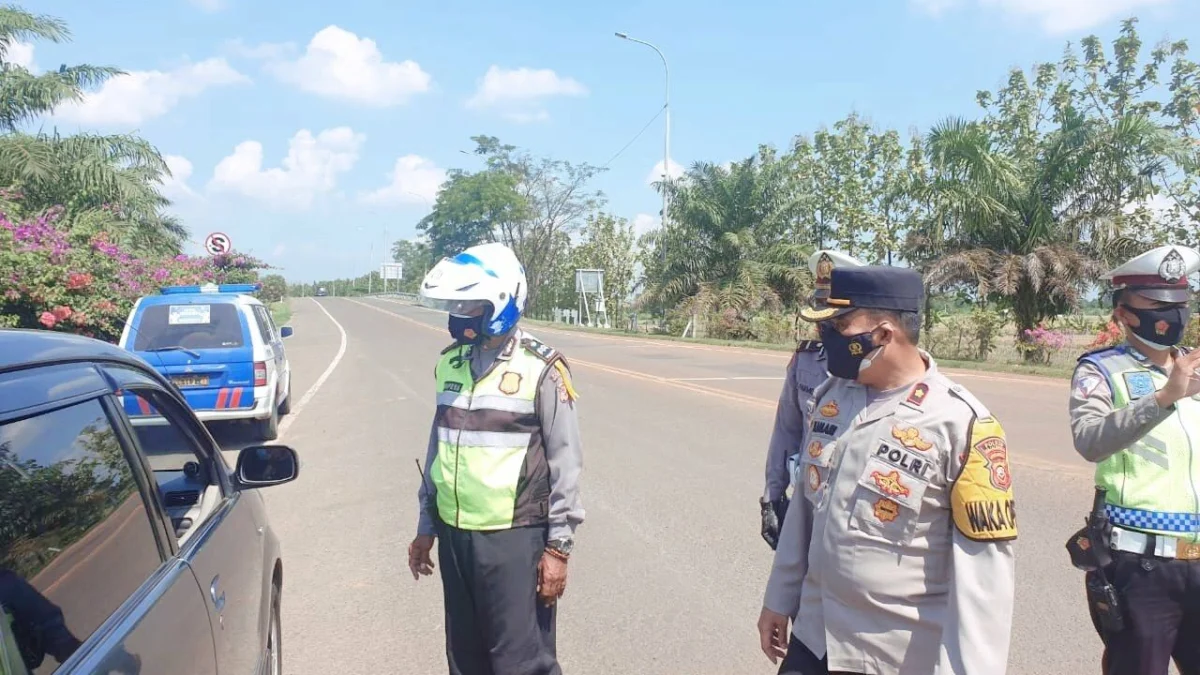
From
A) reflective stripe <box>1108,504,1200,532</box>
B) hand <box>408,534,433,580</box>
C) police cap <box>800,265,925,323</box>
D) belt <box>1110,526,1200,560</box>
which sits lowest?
hand <box>408,534,433,580</box>

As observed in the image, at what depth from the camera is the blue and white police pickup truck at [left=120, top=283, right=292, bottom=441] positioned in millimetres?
9027

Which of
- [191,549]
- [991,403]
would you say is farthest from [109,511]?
[991,403]

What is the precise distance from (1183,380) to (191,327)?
9.31 meters

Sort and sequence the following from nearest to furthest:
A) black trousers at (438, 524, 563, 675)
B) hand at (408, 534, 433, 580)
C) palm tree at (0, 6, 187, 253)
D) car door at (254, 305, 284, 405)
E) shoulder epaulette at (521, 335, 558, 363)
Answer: black trousers at (438, 524, 563, 675), shoulder epaulette at (521, 335, 558, 363), hand at (408, 534, 433, 580), car door at (254, 305, 284, 405), palm tree at (0, 6, 187, 253)

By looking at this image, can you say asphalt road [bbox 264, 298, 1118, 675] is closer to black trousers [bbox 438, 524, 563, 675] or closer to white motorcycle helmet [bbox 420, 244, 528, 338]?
black trousers [bbox 438, 524, 563, 675]

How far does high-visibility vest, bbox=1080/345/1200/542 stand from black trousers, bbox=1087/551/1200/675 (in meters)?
0.11

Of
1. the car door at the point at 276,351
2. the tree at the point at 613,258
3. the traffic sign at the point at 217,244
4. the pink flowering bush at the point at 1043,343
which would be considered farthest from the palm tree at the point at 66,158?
the tree at the point at 613,258

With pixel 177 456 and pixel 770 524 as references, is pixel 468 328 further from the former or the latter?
pixel 770 524

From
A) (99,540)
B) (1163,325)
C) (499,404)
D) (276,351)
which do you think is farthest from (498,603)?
(276,351)

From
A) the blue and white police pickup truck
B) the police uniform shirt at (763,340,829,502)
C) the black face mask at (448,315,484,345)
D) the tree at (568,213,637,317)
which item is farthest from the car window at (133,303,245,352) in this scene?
the tree at (568,213,637,317)

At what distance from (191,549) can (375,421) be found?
897 centimetres

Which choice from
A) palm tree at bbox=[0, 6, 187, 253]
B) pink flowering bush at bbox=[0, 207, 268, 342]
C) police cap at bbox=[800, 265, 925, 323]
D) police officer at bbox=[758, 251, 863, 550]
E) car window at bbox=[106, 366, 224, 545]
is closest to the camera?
police cap at bbox=[800, 265, 925, 323]

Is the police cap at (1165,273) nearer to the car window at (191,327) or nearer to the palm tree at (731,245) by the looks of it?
the car window at (191,327)

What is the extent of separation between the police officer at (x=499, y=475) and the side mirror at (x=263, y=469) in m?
0.64
